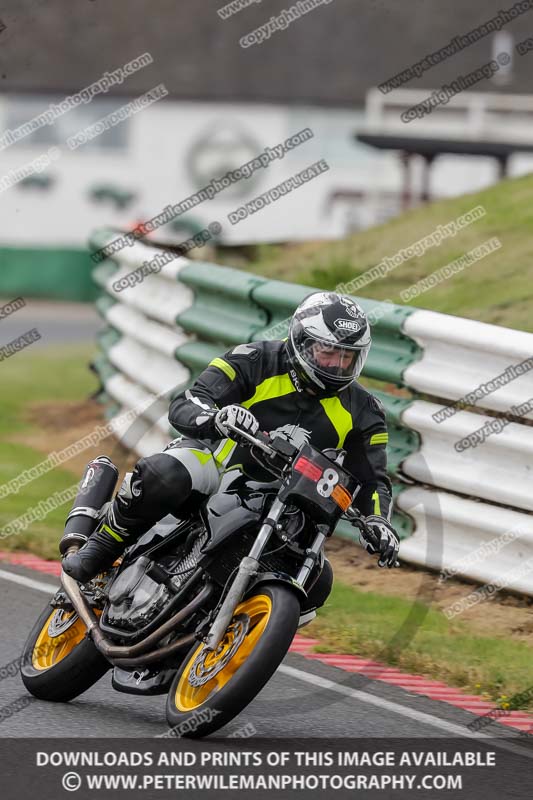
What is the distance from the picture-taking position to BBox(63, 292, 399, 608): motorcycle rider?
18.7 ft

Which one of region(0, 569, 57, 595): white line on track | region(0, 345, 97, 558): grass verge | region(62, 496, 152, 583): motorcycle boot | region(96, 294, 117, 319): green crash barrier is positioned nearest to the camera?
region(62, 496, 152, 583): motorcycle boot

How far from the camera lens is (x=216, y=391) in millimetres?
5898

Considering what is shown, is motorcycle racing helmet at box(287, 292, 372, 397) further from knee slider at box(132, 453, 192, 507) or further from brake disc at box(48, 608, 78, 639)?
brake disc at box(48, 608, 78, 639)

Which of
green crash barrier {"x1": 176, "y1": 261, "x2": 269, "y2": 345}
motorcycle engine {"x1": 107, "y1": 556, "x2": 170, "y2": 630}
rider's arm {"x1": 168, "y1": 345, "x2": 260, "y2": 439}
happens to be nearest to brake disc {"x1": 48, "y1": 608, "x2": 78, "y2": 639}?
motorcycle engine {"x1": 107, "y1": 556, "x2": 170, "y2": 630}

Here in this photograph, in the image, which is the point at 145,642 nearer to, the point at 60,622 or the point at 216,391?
the point at 60,622

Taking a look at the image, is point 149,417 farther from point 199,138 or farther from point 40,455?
point 199,138

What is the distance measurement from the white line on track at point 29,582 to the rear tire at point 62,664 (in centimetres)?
181

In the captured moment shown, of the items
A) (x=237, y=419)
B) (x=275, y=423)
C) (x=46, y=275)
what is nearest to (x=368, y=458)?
(x=275, y=423)

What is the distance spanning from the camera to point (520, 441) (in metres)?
7.69

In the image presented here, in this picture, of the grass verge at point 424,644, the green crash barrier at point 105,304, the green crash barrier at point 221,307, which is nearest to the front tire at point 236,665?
the grass verge at point 424,644

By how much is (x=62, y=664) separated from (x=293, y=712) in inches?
37.8

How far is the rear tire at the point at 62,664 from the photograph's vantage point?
235 inches

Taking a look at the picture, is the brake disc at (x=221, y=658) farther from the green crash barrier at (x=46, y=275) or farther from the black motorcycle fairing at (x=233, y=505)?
the green crash barrier at (x=46, y=275)

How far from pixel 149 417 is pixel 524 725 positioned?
5.15 m
